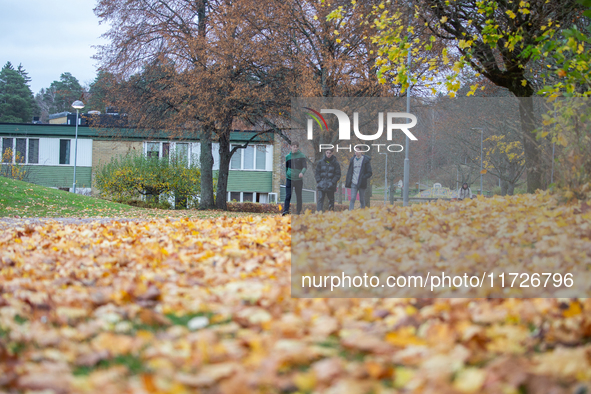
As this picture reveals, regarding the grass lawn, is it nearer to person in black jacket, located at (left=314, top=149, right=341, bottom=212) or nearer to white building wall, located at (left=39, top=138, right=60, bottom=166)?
person in black jacket, located at (left=314, top=149, right=341, bottom=212)

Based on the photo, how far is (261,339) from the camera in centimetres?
258

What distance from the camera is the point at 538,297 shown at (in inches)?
124

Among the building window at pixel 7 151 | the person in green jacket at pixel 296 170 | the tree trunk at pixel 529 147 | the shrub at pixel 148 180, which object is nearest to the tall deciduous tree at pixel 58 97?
the building window at pixel 7 151

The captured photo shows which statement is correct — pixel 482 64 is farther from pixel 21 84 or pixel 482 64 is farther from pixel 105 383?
pixel 21 84

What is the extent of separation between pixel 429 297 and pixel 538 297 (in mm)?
664

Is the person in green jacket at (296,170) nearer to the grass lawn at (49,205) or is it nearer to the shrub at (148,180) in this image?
the grass lawn at (49,205)

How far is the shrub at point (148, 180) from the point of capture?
22891 millimetres

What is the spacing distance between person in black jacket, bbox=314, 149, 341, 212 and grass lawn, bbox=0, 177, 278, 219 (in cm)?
589

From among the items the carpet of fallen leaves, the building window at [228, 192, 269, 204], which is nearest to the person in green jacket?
the carpet of fallen leaves

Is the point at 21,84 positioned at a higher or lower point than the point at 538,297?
higher

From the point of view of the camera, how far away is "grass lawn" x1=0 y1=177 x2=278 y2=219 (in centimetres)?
1432

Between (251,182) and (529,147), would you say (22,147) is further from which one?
(529,147)

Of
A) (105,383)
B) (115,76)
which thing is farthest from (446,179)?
(105,383)

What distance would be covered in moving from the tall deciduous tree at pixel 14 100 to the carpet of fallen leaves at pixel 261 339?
214 feet
